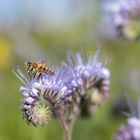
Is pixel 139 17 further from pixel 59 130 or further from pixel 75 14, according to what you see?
pixel 75 14

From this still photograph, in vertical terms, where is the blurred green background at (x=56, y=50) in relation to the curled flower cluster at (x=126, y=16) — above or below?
above

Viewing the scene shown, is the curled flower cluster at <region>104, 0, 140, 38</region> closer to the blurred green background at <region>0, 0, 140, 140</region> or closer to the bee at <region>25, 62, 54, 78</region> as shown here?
the blurred green background at <region>0, 0, 140, 140</region>

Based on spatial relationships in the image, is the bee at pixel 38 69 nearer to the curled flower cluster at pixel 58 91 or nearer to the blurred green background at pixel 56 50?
the curled flower cluster at pixel 58 91

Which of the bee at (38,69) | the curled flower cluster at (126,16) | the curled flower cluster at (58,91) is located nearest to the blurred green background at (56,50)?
the curled flower cluster at (126,16)

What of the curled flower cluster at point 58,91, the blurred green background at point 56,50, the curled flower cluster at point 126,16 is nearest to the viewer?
the curled flower cluster at point 58,91

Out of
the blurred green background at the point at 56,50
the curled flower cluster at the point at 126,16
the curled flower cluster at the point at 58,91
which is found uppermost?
the blurred green background at the point at 56,50

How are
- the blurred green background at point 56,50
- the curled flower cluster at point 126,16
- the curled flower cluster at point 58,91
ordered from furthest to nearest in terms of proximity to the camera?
1. the blurred green background at point 56,50
2. the curled flower cluster at point 126,16
3. the curled flower cluster at point 58,91

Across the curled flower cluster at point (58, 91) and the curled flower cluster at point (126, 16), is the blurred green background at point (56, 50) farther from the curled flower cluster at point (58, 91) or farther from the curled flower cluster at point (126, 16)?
the curled flower cluster at point (58, 91)

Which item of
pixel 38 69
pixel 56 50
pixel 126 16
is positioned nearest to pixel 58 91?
pixel 38 69

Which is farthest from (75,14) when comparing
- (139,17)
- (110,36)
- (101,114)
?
(139,17)

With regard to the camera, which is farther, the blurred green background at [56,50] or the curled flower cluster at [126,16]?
the blurred green background at [56,50]
